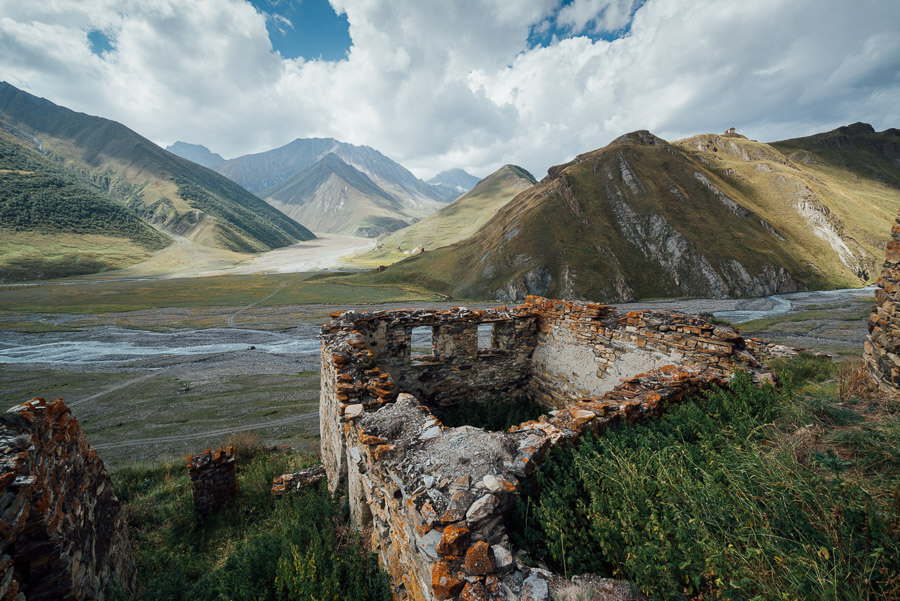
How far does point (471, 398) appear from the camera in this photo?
37.7ft

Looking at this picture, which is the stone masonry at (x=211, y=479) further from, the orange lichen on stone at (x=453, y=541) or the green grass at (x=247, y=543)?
the orange lichen on stone at (x=453, y=541)

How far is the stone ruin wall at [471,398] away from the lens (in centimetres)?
349

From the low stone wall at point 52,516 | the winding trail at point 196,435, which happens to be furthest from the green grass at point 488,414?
the winding trail at point 196,435

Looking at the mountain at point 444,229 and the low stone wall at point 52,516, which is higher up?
the mountain at point 444,229

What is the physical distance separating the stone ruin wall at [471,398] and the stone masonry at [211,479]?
2521 mm

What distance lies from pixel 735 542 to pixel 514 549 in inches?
80.9

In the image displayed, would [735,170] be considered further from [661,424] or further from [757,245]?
[661,424]

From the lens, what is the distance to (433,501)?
371cm

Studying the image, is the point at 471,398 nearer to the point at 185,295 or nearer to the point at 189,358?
the point at 189,358

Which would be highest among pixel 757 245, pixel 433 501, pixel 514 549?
pixel 757 245

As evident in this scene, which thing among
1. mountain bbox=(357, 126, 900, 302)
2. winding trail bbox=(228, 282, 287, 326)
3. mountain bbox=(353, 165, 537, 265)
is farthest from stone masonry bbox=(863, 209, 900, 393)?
mountain bbox=(353, 165, 537, 265)

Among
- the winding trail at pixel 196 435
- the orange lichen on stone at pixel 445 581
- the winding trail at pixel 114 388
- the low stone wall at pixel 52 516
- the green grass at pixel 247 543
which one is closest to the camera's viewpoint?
the orange lichen on stone at pixel 445 581

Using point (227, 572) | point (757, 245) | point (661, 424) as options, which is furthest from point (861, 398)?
point (757, 245)

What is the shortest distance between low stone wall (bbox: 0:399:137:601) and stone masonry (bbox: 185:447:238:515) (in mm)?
2609
